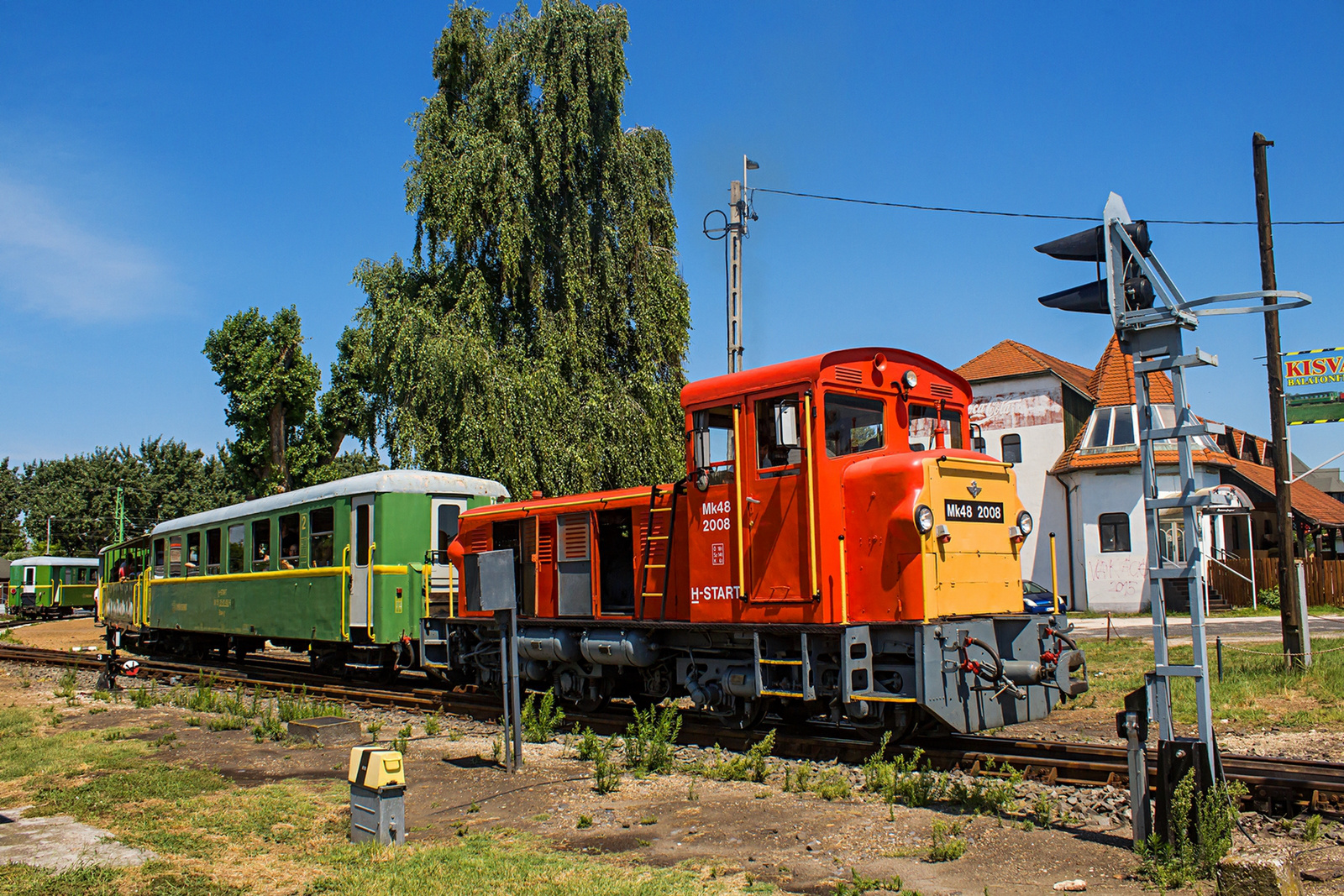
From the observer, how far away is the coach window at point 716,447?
10344mm

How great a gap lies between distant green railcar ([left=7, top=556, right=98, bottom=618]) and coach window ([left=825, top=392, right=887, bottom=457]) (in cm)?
4697

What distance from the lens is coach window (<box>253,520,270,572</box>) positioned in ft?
59.1

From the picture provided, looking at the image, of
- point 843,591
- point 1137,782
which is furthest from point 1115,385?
point 1137,782

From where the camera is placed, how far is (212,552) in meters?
20.2

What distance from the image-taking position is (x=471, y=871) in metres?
6.28

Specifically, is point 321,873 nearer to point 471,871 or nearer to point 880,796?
point 471,871

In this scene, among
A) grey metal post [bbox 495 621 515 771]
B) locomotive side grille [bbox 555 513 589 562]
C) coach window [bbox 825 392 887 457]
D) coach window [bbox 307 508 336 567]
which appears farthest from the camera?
coach window [bbox 307 508 336 567]

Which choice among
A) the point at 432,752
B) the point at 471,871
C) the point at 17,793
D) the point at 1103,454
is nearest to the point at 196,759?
A: the point at 17,793

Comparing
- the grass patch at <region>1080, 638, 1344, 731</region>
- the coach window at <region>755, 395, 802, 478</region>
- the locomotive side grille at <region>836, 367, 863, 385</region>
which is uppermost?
the locomotive side grille at <region>836, 367, 863, 385</region>

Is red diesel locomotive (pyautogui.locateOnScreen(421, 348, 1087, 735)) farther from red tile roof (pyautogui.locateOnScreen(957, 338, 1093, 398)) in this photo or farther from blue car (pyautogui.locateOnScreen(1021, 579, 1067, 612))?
red tile roof (pyautogui.locateOnScreen(957, 338, 1093, 398))

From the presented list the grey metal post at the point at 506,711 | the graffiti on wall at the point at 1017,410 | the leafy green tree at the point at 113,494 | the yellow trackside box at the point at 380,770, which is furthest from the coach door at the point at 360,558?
the leafy green tree at the point at 113,494

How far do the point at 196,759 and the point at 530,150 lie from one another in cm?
1747

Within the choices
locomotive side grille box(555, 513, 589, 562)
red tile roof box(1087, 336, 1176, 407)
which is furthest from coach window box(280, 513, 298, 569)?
red tile roof box(1087, 336, 1176, 407)

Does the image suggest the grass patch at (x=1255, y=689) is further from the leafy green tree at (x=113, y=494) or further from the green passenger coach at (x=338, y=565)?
the leafy green tree at (x=113, y=494)
